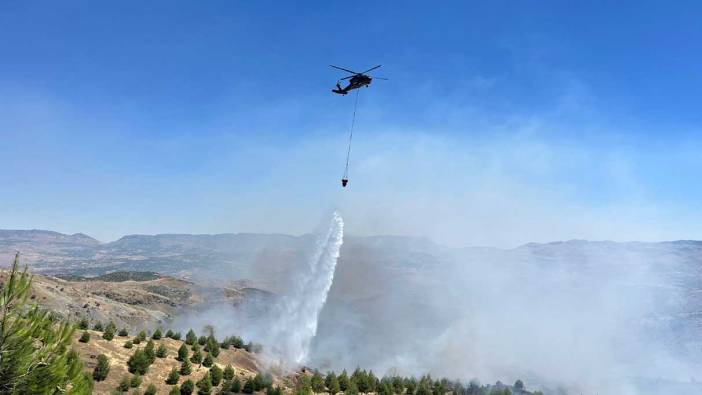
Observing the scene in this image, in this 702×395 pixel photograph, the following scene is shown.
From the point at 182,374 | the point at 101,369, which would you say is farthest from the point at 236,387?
the point at 101,369

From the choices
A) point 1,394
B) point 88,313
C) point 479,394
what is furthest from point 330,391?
point 88,313

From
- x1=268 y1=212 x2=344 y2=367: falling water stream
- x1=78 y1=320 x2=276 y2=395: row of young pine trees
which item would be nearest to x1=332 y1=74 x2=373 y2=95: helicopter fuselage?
x1=78 y1=320 x2=276 y2=395: row of young pine trees

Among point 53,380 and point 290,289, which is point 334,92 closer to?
point 53,380

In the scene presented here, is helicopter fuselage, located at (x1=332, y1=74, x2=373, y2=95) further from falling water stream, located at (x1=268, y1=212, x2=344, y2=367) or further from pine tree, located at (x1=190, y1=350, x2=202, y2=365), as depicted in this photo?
falling water stream, located at (x1=268, y1=212, x2=344, y2=367)

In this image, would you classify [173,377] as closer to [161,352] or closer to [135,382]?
[135,382]

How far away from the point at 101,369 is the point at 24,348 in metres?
30.8

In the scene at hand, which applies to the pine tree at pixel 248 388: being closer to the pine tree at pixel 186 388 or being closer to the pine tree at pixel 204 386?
the pine tree at pixel 204 386

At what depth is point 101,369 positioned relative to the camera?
51469 millimetres

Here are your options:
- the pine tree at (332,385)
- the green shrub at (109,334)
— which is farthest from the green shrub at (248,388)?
the green shrub at (109,334)

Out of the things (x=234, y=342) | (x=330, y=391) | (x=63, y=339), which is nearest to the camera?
(x=63, y=339)

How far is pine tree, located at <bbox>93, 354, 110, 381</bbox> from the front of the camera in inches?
2000

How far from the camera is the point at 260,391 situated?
196 ft

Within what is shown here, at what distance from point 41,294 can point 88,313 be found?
1734 centimetres

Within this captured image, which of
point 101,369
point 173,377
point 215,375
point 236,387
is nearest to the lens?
point 101,369
